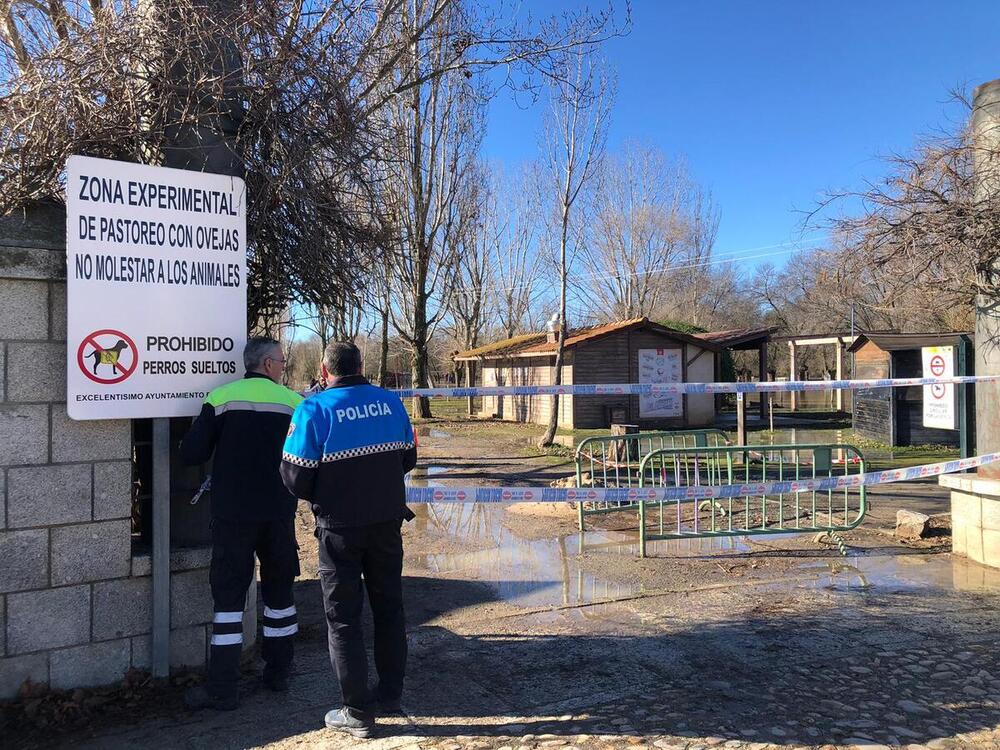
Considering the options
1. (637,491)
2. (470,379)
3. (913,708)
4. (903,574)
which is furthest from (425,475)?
(470,379)

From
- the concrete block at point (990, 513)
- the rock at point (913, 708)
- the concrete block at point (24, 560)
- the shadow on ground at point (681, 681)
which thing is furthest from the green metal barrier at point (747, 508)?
the concrete block at point (24, 560)

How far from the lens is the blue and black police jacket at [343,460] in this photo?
3.27m

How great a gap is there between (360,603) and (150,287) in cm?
198

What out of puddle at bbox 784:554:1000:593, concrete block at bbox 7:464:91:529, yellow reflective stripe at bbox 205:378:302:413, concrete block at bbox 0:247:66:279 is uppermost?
concrete block at bbox 0:247:66:279

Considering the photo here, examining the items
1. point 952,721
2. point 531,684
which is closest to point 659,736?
point 531,684

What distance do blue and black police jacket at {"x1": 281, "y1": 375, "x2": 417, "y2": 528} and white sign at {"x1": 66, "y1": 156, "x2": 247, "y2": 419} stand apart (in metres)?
0.96

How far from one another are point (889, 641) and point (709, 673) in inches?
52.2

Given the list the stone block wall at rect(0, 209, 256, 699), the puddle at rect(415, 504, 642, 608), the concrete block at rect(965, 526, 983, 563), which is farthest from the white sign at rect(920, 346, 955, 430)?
the stone block wall at rect(0, 209, 256, 699)

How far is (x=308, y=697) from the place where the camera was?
3688 mm

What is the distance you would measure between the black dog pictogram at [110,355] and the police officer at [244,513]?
0.49m

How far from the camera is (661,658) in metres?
4.18

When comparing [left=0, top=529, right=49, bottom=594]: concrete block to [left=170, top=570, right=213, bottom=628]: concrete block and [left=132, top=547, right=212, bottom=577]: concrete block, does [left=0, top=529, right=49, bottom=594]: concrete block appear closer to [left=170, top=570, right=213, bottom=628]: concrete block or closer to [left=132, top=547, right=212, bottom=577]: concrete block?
[left=132, top=547, right=212, bottom=577]: concrete block

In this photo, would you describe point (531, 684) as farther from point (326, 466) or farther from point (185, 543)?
point (185, 543)

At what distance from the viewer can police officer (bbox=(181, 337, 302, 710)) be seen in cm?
360
